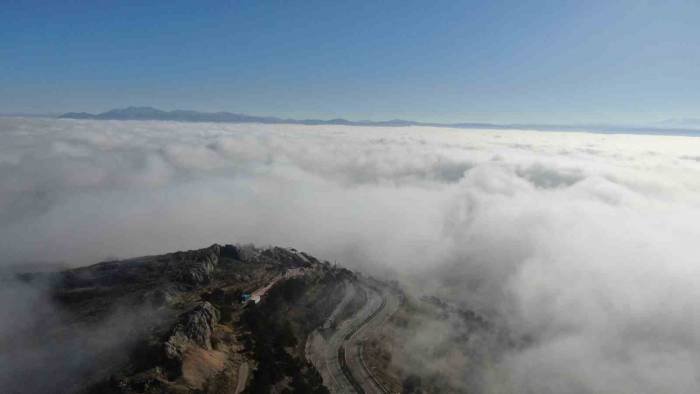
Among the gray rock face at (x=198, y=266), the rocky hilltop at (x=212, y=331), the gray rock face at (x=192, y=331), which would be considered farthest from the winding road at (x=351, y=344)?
the gray rock face at (x=198, y=266)

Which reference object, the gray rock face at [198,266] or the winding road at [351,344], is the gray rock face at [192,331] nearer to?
the winding road at [351,344]

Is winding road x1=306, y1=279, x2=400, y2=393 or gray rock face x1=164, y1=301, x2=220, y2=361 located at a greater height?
→ gray rock face x1=164, y1=301, x2=220, y2=361

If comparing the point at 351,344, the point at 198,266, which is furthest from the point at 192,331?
the point at 198,266

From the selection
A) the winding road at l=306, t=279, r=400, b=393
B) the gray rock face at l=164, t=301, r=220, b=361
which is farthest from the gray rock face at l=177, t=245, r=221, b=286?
the winding road at l=306, t=279, r=400, b=393

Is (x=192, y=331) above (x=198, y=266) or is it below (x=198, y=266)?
below

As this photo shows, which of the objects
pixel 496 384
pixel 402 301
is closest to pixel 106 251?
pixel 402 301

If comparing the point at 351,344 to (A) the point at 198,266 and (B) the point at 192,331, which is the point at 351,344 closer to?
(B) the point at 192,331

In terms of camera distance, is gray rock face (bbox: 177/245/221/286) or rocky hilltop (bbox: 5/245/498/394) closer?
rocky hilltop (bbox: 5/245/498/394)

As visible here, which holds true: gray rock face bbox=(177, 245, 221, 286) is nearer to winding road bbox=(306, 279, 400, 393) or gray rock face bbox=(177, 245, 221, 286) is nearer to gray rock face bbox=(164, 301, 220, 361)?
gray rock face bbox=(164, 301, 220, 361)
